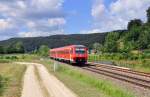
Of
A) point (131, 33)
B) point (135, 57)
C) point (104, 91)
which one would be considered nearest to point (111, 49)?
point (131, 33)

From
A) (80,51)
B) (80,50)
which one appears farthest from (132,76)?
(80,50)

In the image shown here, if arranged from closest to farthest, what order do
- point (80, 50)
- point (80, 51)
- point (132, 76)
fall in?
1. point (132, 76)
2. point (80, 51)
3. point (80, 50)

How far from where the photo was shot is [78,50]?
66.4 meters

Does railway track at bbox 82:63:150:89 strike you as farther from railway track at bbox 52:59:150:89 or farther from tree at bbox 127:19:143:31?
tree at bbox 127:19:143:31

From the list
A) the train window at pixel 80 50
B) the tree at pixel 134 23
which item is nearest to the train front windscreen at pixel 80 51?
the train window at pixel 80 50

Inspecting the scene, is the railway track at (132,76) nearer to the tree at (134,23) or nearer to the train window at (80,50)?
the train window at (80,50)

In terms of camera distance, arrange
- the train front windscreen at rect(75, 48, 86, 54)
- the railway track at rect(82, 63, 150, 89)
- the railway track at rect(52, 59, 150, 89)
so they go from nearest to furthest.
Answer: the railway track at rect(52, 59, 150, 89) → the railway track at rect(82, 63, 150, 89) → the train front windscreen at rect(75, 48, 86, 54)

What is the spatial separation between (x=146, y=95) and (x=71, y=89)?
5733 millimetres

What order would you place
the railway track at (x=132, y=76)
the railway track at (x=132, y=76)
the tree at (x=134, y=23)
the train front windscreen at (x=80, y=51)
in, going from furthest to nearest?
the tree at (x=134, y=23)
the train front windscreen at (x=80, y=51)
the railway track at (x=132, y=76)
the railway track at (x=132, y=76)

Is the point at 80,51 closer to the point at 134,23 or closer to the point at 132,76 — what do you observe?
the point at 132,76

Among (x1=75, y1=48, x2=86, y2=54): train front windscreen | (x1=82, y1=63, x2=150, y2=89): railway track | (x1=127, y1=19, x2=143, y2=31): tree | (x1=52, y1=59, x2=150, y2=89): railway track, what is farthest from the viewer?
(x1=127, y1=19, x2=143, y2=31): tree

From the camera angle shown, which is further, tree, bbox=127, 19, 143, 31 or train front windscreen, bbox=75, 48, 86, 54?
tree, bbox=127, 19, 143, 31

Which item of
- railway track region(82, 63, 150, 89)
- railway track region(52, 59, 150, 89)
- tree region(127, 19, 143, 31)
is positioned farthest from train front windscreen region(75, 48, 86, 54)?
tree region(127, 19, 143, 31)

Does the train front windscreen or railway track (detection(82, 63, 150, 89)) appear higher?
the train front windscreen
